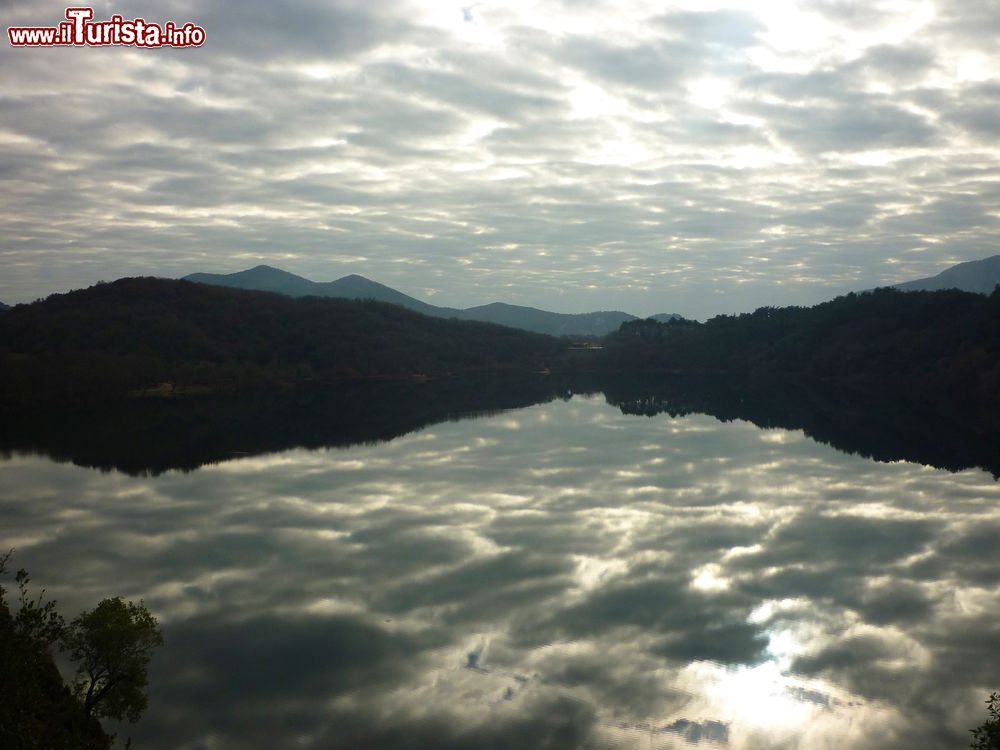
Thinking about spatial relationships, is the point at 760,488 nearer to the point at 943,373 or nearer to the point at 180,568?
the point at 180,568

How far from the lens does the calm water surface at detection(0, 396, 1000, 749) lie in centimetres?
1402

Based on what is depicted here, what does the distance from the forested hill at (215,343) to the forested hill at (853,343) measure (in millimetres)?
22723

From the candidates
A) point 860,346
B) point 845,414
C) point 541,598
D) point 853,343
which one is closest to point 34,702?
point 541,598

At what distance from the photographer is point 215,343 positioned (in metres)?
106

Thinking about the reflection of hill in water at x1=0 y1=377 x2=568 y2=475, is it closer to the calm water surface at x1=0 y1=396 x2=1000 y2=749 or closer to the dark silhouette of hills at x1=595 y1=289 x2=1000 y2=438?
the calm water surface at x1=0 y1=396 x2=1000 y2=749

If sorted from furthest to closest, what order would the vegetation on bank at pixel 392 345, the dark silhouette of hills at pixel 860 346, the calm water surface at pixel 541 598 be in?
the vegetation on bank at pixel 392 345
the dark silhouette of hills at pixel 860 346
the calm water surface at pixel 541 598

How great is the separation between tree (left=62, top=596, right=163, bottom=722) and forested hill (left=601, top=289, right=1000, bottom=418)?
242 ft

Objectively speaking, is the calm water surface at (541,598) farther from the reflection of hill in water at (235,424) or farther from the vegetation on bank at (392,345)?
the vegetation on bank at (392,345)

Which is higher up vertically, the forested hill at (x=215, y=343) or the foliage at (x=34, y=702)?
the forested hill at (x=215, y=343)

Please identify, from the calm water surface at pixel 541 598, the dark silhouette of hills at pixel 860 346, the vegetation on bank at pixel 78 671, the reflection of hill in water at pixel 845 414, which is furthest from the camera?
the dark silhouette of hills at pixel 860 346

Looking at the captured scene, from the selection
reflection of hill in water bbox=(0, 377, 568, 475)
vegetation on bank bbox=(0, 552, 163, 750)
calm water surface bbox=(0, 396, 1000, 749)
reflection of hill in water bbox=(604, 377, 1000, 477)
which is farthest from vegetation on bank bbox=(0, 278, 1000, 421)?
vegetation on bank bbox=(0, 552, 163, 750)

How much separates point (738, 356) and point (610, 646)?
119m

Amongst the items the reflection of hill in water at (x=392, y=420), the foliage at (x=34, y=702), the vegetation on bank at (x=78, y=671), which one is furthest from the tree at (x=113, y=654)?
the reflection of hill in water at (x=392, y=420)

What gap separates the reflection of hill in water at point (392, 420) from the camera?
154ft
